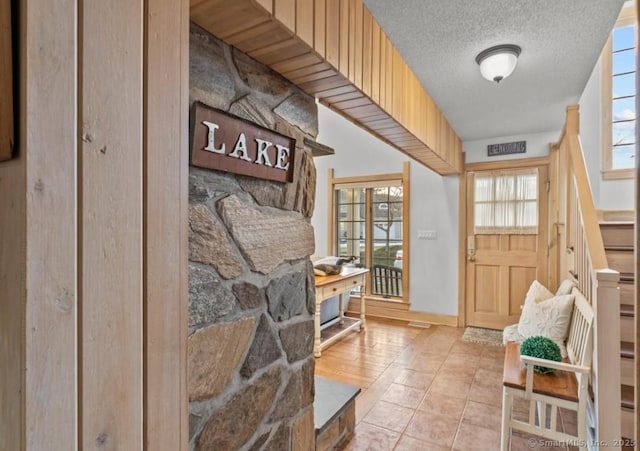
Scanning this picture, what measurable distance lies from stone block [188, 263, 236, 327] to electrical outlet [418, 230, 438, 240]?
405cm

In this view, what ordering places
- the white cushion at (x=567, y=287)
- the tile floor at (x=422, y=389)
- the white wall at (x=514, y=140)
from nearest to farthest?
the tile floor at (x=422, y=389) → the white cushion at (x=567, y=287) → the white wall at (x=514, y=140)

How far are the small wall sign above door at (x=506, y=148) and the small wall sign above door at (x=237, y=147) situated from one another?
379 cm

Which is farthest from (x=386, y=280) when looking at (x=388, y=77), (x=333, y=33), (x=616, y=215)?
(x=333, y=33)

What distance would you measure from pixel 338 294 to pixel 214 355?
299 cm

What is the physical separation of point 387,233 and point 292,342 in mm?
3875

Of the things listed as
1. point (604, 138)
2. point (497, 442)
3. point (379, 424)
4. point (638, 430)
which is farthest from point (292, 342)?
point (604, 138)

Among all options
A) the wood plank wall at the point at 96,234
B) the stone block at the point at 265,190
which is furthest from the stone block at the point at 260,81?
the wood plank wall at the point at 96,234

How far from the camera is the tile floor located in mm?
2209

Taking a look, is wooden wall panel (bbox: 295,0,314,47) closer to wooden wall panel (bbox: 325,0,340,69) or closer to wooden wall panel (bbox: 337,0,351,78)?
wooden wall panel (bbox: 325,0,340,69)

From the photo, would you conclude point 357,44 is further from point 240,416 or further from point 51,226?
point 240,416

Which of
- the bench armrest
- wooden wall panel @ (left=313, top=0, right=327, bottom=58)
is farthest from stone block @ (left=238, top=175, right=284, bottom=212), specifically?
the bench armrest

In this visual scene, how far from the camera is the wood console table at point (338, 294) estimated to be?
11.7 feet

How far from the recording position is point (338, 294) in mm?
3992

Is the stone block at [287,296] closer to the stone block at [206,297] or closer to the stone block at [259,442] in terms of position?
the stone block at [206,297]
